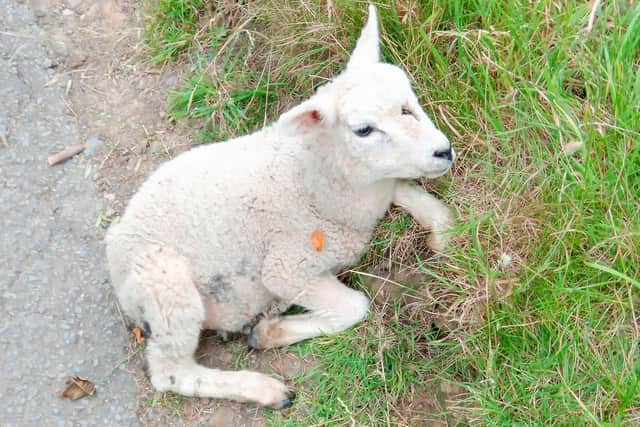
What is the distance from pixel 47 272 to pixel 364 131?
2105mm

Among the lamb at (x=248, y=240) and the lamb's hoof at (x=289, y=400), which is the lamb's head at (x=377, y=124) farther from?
the lamb's hoof at (x=289, y=400)

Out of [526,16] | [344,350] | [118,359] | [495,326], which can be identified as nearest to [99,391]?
[118,359]

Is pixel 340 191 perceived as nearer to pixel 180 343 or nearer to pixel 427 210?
pixel 427 210

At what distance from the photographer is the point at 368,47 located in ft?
11.1

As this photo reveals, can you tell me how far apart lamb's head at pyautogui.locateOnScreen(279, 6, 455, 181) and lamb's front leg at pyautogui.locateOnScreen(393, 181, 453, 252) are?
0.38m

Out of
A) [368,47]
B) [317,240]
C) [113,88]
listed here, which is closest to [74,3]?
[113,88]

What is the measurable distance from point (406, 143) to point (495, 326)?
33.7 inches

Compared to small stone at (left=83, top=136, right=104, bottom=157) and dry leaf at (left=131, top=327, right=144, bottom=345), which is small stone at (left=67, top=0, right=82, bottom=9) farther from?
dry leaf at (left=131, top=327, right=144, bottom=345)

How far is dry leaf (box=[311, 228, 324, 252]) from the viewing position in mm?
3531

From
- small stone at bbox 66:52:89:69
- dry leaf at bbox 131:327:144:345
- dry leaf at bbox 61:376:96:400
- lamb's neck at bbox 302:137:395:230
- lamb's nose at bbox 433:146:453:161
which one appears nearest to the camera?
lamb's nose at bbox 433:146:453:161

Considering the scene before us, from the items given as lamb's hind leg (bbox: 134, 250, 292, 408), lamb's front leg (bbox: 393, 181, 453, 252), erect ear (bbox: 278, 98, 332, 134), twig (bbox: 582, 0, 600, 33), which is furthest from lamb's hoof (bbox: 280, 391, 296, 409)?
twig (bbox: 582, 0, 600, 33)

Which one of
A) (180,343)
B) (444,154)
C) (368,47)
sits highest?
(368,47)

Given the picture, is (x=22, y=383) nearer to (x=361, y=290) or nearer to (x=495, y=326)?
(x=361, y=290)

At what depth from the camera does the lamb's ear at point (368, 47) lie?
3.35 m
